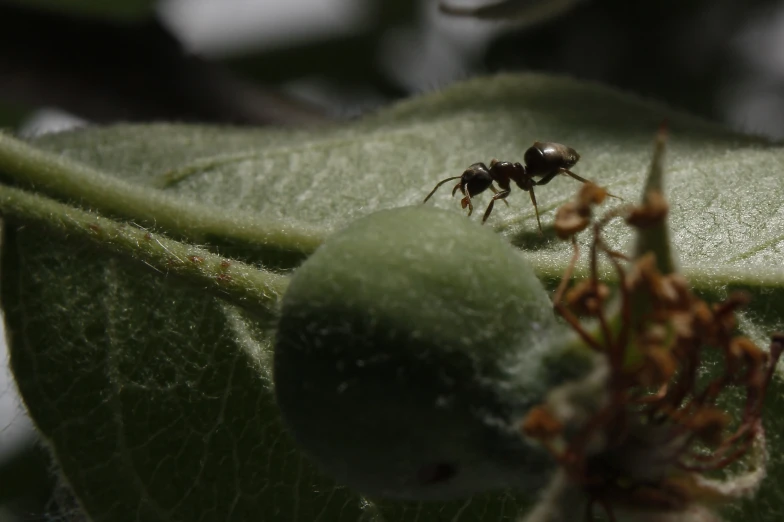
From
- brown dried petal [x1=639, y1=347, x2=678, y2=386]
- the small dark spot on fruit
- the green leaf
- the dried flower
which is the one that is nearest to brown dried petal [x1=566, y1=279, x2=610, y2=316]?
the dried flower

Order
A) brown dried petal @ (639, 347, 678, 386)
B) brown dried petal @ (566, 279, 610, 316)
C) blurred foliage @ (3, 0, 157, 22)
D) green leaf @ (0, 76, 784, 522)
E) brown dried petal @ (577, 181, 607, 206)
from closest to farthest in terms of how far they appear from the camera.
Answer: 1. brown dried petal @ (639, 347, 678, 386)
2. brown dried petal @ (566, 279, 610, 316)
3. brown dried petal @ (577, 181, 607, 206)
4. green leaf @ (0, 76, 784, 522)
5. blurred foliage @ (3, 0, 157, 22)

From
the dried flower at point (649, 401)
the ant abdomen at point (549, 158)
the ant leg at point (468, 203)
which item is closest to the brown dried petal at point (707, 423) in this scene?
the dried flower at point (649, 401)

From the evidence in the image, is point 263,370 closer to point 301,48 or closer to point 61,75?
point 61,75

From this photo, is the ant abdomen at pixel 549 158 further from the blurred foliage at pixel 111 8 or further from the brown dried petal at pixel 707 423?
the blurred foliage at pixel 111 8

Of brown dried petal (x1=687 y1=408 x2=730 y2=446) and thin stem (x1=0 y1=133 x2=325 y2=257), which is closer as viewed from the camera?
brown dried petal (x1=687 y1=408 x2=730 y2=446)

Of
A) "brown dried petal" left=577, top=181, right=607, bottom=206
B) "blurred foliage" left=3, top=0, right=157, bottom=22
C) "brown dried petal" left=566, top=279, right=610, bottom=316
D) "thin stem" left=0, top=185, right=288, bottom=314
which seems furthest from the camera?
"blurred foliage" left=3, top=0, right=157, bottom=22

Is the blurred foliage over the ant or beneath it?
beneath

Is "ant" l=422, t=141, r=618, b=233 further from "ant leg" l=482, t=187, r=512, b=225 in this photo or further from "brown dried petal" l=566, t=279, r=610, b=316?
"brown dried petal" l=566, t=279, r=610, b=316
